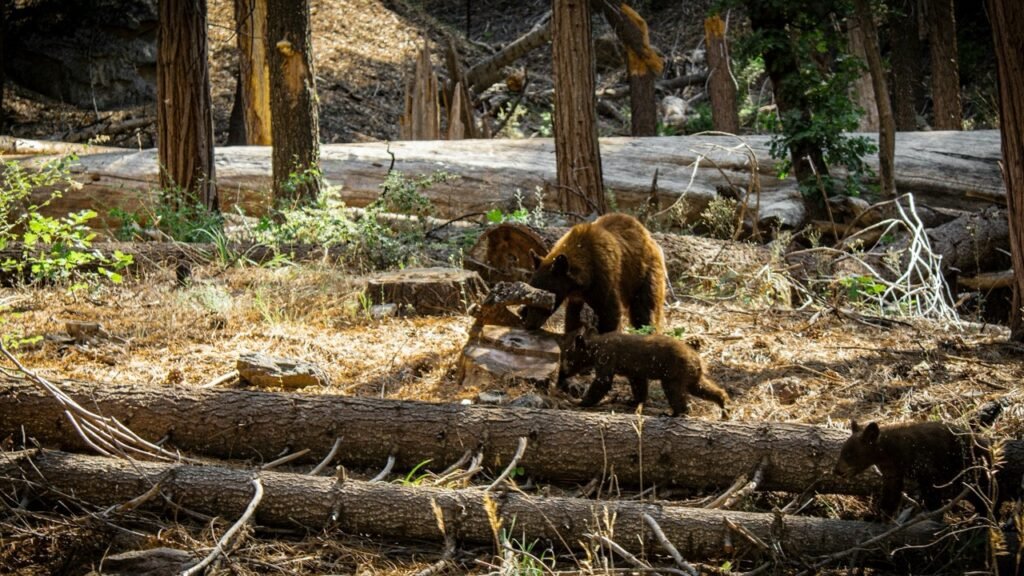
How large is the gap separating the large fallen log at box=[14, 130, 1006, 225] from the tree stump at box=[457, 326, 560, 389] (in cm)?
575

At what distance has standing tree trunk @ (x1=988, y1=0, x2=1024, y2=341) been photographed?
7.47 m

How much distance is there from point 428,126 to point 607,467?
13894mm

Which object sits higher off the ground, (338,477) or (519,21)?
(519,21)

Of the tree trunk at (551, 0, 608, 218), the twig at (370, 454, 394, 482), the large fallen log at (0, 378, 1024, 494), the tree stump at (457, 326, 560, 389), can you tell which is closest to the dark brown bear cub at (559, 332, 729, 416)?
the tree stump at (457, 326, 560, 389)

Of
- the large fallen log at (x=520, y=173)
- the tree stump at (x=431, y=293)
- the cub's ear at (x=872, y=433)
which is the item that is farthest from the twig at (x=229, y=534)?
the large fallen log at (x=520, y=173)

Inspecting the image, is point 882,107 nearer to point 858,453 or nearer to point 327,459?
point 858,453

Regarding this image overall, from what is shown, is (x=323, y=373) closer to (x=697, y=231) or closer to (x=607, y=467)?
(x=607, y=467)

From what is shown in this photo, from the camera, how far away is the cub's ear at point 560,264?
22.6 ft

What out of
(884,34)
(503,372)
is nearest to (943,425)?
(503,372)

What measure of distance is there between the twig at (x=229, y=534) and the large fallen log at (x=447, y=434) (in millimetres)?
668

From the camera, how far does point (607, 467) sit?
524 centimetres

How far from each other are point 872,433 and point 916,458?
0.88 feet

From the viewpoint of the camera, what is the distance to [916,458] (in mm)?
4789

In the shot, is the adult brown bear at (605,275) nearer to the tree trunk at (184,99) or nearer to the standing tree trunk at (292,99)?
the standing tree trunk at (292,99)
